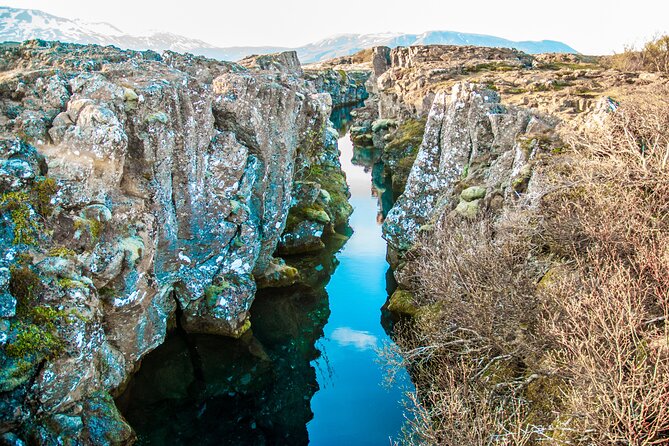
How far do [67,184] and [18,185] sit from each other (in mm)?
1741

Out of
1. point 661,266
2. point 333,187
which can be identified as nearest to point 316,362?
point 661,266

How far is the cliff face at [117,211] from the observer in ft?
48.4

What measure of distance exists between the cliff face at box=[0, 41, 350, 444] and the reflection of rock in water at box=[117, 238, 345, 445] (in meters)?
1.41

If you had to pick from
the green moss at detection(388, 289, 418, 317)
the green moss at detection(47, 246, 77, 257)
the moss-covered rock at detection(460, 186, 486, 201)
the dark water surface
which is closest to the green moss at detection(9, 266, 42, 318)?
the green moss at detection(47, 246, 77, 257)

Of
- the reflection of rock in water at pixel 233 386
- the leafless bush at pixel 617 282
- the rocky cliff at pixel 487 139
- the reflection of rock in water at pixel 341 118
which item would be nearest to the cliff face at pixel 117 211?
the reflection of rock in water at pixel 233 386

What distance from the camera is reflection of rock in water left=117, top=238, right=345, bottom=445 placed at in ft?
67.4

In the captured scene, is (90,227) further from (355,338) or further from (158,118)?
(355,338)

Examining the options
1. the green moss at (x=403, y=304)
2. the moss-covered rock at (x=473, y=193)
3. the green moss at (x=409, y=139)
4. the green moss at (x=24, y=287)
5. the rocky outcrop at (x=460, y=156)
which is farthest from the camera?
the green moss at (x=409, y=139)

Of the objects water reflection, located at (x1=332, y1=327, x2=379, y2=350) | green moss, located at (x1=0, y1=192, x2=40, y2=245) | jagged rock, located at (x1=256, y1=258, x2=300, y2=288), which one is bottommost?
water reflection, located at (x1=332, y1=327, x2=379, y2=350)

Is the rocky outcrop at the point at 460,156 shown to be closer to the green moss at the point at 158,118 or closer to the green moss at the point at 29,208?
the green moss at the point at 158,118

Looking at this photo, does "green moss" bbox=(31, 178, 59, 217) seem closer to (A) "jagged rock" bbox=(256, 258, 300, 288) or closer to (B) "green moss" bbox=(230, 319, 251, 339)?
(B) "green moss" bbox=(230, 319, 251, 339)

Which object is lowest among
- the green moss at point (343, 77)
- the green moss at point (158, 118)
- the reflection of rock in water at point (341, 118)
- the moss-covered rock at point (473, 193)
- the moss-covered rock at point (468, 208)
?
the reflection of rock in water at point (341, 118)

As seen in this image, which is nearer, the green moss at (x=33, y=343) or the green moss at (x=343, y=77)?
the green moss at (x=33, y=343)

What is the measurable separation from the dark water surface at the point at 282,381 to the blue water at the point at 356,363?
52mm
